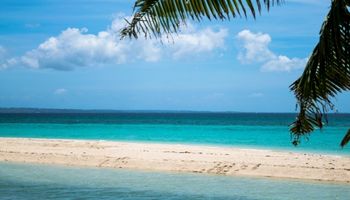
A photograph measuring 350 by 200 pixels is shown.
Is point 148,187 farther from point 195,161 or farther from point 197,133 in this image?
point 197,133

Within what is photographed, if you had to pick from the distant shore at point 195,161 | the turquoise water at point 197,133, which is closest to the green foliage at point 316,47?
the turquoise water at point 197,133

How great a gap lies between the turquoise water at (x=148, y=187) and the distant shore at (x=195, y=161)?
1235 millimetres

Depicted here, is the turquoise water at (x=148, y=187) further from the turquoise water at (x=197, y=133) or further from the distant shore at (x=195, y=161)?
the turquoise water at (x=197, y=133)

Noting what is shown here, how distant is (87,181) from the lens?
15.5 m

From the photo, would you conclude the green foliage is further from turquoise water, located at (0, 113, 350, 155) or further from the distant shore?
the distant shore

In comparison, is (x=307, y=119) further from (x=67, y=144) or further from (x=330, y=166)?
(x=67, y=144)

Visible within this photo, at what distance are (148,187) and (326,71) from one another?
1112 centimetres

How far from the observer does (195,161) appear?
1950cm

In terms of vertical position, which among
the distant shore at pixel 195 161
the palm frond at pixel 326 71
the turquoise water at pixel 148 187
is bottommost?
the turquoise water at pixel 148 187

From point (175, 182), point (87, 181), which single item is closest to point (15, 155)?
point (87, 181)

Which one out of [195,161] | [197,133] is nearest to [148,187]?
[195,161]

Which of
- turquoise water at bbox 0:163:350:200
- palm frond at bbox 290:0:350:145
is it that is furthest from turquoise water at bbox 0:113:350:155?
palm frond at bbox 290:0:350:145

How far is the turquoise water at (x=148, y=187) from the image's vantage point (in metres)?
13.0

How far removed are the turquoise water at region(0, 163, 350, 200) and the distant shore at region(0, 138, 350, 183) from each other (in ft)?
4.05
